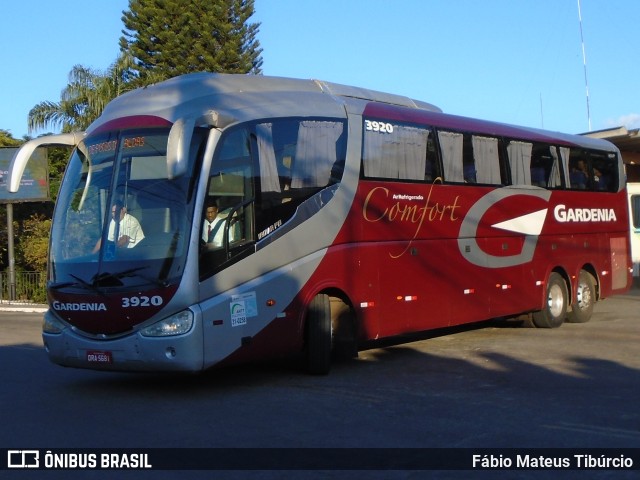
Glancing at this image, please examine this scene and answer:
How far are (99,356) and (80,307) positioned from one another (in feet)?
1.99

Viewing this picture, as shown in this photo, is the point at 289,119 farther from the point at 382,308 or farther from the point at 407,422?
the point at 407,422

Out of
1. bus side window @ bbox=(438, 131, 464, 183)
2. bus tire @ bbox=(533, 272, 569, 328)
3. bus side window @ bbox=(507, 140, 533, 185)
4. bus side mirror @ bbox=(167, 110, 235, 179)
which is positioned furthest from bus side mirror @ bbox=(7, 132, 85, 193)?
bus tire @ bbox=(533, 272, 569, 328)

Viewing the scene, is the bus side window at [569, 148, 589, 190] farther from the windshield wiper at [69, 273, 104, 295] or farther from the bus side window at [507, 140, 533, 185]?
the windshield wiper at [69, 273, 104, 295]

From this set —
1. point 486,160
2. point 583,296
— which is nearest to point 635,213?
point 583,296

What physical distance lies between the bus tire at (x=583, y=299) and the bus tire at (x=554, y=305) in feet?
1.88

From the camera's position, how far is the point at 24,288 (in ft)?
117

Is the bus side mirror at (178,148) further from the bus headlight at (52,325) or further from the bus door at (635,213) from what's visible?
the bus door at (635,213)

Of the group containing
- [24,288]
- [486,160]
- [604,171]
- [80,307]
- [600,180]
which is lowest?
[24,288]

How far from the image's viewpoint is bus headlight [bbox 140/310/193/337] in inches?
379

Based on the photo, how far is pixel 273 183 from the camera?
10.8 m

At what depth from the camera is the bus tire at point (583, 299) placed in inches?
691

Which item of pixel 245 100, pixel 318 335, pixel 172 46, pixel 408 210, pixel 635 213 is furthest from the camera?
pixel 172 46

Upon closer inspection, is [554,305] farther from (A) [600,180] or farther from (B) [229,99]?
(B) [229,99]

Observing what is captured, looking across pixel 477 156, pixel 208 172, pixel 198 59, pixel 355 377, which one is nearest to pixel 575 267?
pixel 477 156
